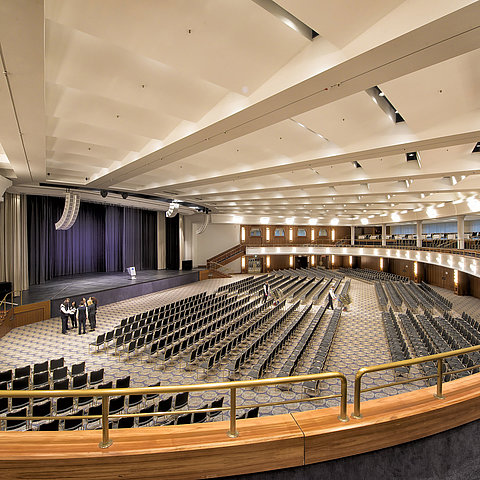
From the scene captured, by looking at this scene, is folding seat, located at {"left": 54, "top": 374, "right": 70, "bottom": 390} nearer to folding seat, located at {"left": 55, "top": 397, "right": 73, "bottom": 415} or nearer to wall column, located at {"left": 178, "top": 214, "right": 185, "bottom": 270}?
folding seat, located at {"left": 55, "top": 397, "right": 73, "bottom": 415}

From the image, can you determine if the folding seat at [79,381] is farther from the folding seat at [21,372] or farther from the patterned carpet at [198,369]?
the folding seat at [21,372]

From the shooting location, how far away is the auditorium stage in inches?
504

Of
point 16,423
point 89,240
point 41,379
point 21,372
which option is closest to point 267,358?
point 41,379

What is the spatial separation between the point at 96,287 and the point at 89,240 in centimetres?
687

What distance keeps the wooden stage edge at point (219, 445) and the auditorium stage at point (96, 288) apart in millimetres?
12135

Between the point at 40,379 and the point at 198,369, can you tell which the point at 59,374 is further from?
the point at 198,369

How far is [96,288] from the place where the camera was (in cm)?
1498

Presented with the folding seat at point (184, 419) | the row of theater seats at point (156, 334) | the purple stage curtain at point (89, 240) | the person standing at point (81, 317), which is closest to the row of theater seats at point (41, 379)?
the row of theater seats at point (156, 334)

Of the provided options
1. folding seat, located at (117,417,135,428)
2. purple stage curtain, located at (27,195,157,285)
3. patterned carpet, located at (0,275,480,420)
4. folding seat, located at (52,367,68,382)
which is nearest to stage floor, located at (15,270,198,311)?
→ purple stage curtain, located at (27,195,157,285)

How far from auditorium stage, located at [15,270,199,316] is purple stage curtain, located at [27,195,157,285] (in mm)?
921

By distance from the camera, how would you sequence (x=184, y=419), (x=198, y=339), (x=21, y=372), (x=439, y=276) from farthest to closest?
(x=439, y=276) → (x=198, y=339) → (x=21, y=372) → (x=184, y=419)

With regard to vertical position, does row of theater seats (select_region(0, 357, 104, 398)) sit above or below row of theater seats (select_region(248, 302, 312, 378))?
above

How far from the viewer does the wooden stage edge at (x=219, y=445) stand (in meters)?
1.71

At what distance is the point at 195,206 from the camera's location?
22.1 metres
